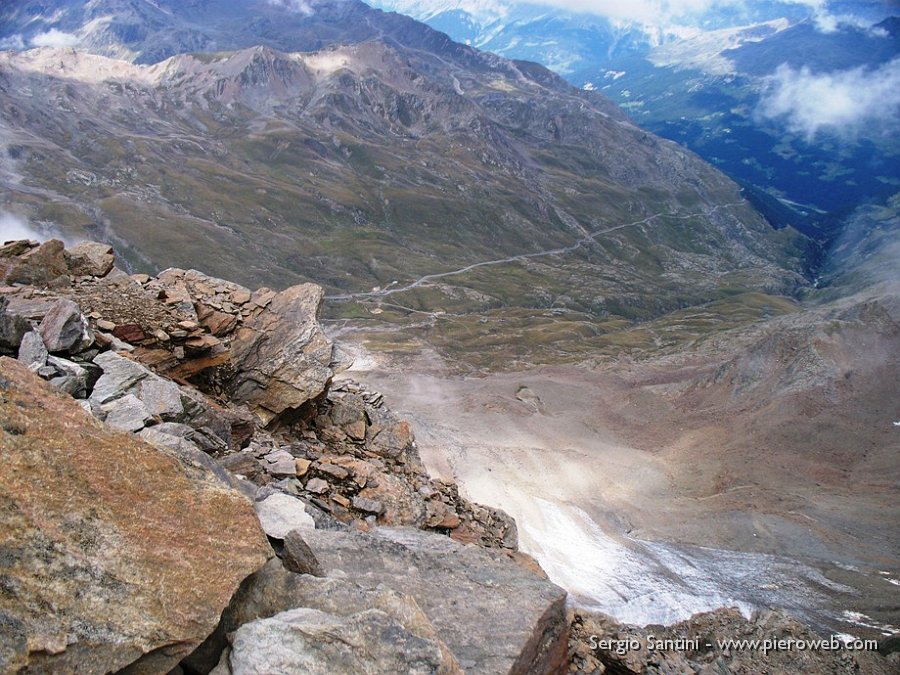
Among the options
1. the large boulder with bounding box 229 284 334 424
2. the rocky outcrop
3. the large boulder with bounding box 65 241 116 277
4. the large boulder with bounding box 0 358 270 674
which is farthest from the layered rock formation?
the rocky outcrop

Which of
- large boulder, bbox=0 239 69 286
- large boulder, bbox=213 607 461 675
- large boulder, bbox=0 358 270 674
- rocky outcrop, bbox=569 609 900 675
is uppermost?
large boulder, bbox=0 358 270 674

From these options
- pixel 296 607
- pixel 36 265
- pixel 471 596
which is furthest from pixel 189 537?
pixel 36 265

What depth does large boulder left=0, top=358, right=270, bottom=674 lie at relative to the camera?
701cm

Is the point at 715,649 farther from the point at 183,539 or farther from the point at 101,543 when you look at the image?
the point at 101,543

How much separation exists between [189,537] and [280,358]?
20385 millimetres

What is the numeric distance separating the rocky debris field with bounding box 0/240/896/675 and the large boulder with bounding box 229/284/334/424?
908 millimetres

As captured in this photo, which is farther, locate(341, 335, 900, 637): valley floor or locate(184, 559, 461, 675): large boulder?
locate(341, 335, 900, 637): valley floor

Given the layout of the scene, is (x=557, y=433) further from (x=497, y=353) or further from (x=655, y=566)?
(x=497, y=353)

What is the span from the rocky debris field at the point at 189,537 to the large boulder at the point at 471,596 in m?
0.05

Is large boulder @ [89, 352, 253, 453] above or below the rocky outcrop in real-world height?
above

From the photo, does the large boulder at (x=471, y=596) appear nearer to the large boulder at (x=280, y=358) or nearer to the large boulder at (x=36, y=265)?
the large boulder at (x=280, y=358)

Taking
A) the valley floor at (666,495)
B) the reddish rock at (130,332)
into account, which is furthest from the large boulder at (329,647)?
the valley floor at (666,495)

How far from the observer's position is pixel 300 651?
27.2 feet

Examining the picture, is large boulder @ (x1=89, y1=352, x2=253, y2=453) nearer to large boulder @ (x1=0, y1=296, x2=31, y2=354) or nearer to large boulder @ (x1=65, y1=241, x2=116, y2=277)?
large boulder @ (x1=0, y1=296, x2=31, y2=354)
